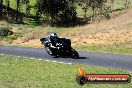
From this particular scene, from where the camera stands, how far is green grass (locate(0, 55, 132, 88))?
13312 mm

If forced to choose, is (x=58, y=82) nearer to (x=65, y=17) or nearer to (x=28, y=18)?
(x=65, y=17)

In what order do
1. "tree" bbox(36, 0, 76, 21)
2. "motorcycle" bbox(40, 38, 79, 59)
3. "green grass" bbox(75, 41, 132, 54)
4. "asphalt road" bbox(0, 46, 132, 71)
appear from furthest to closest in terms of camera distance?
"tree" bbox(36, 0, 76, 21) < "green grass" bbox(75, 41, 132, 54) < "motorcycle" bbox(40, 38, 79, 59) < "asphalt road" bbox(0, 46, 132, 71)

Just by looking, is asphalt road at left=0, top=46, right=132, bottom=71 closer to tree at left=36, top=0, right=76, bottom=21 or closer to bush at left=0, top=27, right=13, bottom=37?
bush at left=0, top=27, right=13, bottom=37

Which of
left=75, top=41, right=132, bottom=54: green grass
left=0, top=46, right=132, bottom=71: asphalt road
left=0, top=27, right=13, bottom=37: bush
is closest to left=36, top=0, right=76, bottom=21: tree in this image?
left=0, top=27, right=13, bottom=37: bush

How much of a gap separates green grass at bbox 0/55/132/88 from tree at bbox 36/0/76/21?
6952cm

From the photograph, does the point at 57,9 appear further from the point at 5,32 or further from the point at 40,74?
the point at 40,74

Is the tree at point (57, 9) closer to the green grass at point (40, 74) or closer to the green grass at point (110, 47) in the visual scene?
the green grass at point (110, 47)

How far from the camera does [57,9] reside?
91188 mm

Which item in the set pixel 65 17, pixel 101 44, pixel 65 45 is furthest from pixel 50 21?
pixel 65 45

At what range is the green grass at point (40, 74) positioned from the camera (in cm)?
1331

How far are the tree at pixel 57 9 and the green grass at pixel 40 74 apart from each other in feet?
228

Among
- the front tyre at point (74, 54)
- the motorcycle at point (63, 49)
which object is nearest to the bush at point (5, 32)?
the motorcycle at point (63, 49)

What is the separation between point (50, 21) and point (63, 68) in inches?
2994

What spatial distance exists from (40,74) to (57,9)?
7535cm
